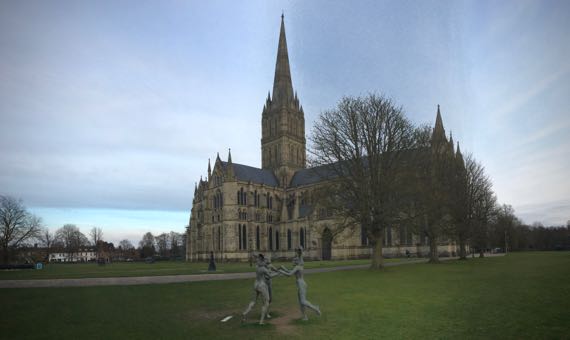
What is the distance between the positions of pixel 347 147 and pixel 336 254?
33419mm

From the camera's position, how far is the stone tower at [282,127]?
292 ft

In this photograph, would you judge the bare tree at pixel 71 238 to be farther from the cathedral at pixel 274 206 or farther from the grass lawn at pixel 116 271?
the grass lawn at pixel 116 271

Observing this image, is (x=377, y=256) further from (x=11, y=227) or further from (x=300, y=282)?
(x=11, y=227)

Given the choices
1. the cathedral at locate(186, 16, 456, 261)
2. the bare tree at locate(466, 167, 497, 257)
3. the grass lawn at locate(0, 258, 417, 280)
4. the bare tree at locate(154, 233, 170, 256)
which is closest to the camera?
the grass lawn at locate(0, 258, 417, 280)

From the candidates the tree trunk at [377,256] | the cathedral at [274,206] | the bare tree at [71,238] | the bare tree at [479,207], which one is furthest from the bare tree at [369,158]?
the bare tree at [71,238]

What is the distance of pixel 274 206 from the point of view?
276ft

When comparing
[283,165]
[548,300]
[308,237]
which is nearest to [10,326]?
[548,300]

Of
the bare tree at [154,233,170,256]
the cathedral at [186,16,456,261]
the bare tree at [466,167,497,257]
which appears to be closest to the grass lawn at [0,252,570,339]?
the bare tree at [466,167,497,257]

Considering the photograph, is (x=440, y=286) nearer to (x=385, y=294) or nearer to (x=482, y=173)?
A: (x=385, y=294)

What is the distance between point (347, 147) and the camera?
34.6 metres

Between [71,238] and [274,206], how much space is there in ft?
345

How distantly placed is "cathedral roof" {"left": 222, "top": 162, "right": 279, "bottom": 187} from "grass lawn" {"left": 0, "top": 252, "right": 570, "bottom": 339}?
60835mm

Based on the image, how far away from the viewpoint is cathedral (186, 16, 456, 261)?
6706 cm

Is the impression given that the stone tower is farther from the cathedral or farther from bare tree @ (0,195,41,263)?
bare tree @ (0,195,41,263)
